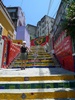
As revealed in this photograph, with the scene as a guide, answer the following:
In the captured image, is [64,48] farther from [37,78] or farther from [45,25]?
[45,25]

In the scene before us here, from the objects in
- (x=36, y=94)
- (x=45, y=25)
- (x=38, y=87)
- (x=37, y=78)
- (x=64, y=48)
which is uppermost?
(x=45, y=25)

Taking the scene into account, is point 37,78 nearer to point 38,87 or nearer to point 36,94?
point 38,87

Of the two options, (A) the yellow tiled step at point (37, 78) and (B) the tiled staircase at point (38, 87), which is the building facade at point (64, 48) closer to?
(A) the yellow tiled step at point (37, 78)

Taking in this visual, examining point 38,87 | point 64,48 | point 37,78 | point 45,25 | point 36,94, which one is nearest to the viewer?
point 36,94


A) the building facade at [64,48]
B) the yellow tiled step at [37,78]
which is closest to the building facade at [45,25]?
the building facade at [64,48]

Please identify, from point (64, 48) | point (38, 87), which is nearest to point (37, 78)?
point (38, 87)

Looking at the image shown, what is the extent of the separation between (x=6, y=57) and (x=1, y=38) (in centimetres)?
120

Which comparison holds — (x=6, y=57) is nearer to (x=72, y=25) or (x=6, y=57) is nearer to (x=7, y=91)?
(x=7, y=91)

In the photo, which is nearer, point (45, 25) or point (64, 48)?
point (64, 48)

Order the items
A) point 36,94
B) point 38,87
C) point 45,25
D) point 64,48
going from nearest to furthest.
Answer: point 36,94 → point 38,87 → point 64,48 → point 45,25

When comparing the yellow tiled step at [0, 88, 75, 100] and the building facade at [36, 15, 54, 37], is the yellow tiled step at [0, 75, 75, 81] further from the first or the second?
the building facade at [36, 15, 54, 37]

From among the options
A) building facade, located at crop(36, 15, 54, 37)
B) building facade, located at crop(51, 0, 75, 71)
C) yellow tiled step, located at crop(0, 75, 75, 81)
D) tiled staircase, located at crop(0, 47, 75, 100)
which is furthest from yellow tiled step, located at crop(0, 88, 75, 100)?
building facade, located at crop(36, 15, 54, 37)

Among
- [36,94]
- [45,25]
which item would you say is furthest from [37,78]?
[45,25]

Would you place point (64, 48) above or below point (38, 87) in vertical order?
above
